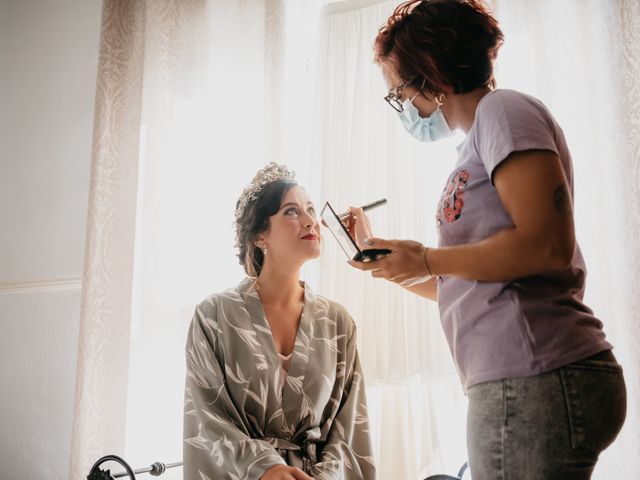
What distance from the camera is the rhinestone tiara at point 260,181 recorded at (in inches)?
68.4

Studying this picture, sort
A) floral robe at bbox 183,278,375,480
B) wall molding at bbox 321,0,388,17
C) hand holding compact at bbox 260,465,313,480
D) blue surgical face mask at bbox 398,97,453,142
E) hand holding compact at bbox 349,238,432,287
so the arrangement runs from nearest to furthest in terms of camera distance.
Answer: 1. hand holding compact at bbox 349,238,432,287
2. blue surgical face mask at bbox 398,97,453,142
3. hand holding compact at bbox 260,465,313,480
4. floral robe at bbox 183,278,375,480
5. wall molding at bbox 321,0,388,17

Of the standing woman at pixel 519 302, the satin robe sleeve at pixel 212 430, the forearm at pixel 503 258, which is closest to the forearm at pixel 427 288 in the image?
the standing woman at pixel 519 302

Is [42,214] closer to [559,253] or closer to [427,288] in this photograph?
[427,288]

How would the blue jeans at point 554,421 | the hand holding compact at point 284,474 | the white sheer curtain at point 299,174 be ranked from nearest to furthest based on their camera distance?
1. the blue jeans at point 554,421
2. the hand holding compact at point 284,474
3. the white sheer curtain at point 299,174

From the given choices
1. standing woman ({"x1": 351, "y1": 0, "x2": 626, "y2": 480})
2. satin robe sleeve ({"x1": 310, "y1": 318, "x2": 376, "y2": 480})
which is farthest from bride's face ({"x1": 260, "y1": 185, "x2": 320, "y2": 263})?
standing woman ({"x1": 351, "y1": 0, "x2": 626, "y2": 480})

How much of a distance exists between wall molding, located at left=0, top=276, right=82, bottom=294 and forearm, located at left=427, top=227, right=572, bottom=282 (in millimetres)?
1945

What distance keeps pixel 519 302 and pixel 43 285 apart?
2203 mm

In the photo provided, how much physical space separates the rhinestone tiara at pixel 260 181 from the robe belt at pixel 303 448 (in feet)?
2.17

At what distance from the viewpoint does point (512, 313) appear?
88cm

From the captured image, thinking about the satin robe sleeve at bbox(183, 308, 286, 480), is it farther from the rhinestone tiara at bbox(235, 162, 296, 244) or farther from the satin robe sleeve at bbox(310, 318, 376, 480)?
the rhinestone tiara at bbox(235, 162, 296, 244)

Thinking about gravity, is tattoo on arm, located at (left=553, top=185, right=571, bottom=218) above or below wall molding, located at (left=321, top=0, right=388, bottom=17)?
below

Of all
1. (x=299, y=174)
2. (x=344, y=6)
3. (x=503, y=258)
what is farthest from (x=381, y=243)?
(x=344, y=6)

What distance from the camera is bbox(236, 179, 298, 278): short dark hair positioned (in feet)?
5.63

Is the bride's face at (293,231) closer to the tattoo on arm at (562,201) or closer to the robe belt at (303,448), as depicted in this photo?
the robe belt at (303,448)
